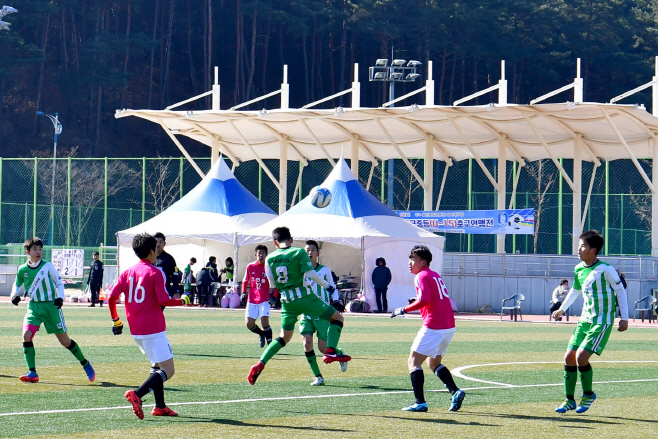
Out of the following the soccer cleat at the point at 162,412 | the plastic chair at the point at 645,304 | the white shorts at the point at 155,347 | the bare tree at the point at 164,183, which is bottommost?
the plastic chair at the point at 645,304

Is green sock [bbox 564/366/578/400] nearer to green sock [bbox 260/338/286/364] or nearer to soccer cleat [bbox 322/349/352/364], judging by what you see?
soccer cleat [bbox 322/349/352/364]

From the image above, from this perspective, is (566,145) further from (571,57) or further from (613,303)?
(571,57)

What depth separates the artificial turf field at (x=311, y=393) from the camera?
8875 millimetres

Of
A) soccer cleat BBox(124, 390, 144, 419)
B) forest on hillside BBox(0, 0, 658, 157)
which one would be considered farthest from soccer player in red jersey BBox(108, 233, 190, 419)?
forest on hillside BBox(0, 0, 658, 157)

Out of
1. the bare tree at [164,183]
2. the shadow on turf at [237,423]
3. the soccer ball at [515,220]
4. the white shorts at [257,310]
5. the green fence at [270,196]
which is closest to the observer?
the shadow on turf at [237,423]

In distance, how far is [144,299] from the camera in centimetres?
902

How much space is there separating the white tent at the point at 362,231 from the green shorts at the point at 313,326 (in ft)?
57.8

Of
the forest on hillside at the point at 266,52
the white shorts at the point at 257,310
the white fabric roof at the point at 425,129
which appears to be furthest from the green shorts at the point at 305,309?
the forest on hillside at the point at 266,52

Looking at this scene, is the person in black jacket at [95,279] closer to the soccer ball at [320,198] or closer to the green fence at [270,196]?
the soccer ball at [320,198]

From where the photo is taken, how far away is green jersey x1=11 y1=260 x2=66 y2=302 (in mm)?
11836

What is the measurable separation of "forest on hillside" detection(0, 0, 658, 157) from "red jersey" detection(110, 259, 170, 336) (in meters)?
58.9

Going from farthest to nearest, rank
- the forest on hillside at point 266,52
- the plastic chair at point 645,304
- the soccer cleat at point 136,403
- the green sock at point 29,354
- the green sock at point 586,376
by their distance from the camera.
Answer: the forest on hillside at point 266,52, the plastic chair at point 645,304, the green sock at point 29,354, the green sock at point 586,376, the soccer cleat at point 136,403

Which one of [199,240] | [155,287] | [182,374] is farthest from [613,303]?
[199,240]

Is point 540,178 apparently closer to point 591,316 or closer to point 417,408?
point 591,316
